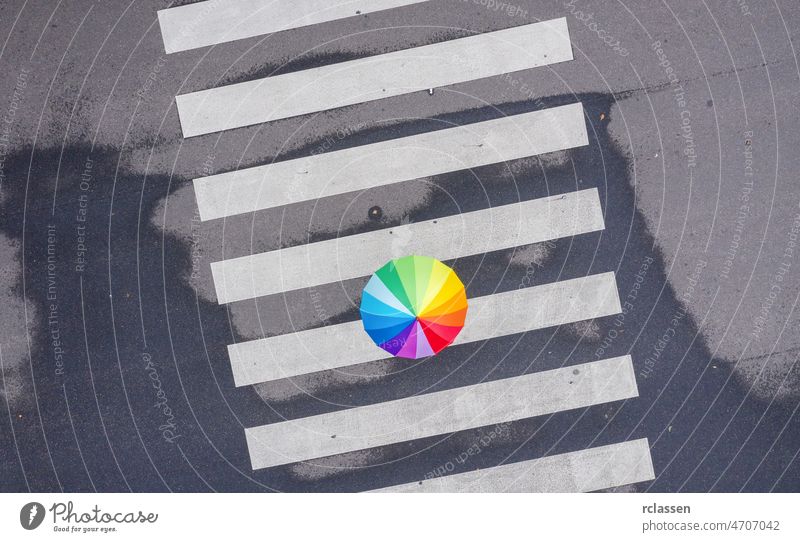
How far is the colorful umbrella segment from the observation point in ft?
31.7

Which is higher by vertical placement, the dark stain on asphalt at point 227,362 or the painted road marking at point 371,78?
the painted road marking at point 371,78

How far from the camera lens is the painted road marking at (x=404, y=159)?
35.7 feet

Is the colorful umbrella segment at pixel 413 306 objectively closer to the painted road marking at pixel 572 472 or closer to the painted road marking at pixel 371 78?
the painted road marking at pixel 572 472

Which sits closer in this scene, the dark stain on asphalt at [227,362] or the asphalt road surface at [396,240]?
the asphalt road surface at [396,240]

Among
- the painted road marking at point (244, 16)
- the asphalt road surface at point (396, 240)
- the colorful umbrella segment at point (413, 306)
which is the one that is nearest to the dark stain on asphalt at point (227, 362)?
the asphalt road surface at point (396, 240)

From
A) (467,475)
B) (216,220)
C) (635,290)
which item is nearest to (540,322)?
(635,290)

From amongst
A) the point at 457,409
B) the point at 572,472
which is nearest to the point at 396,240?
the point at 457,409

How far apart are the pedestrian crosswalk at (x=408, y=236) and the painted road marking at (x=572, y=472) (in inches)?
0.6

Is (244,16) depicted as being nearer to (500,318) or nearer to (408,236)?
(408,236)

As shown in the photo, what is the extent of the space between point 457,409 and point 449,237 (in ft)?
8.75

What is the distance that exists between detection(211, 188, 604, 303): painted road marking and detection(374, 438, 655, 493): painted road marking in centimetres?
337

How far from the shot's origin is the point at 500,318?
1102 cm

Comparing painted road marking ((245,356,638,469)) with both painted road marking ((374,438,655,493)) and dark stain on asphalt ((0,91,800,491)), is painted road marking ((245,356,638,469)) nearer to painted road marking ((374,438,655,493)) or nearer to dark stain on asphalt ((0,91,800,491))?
dark stain on asphalt ((0,91,800,491))
